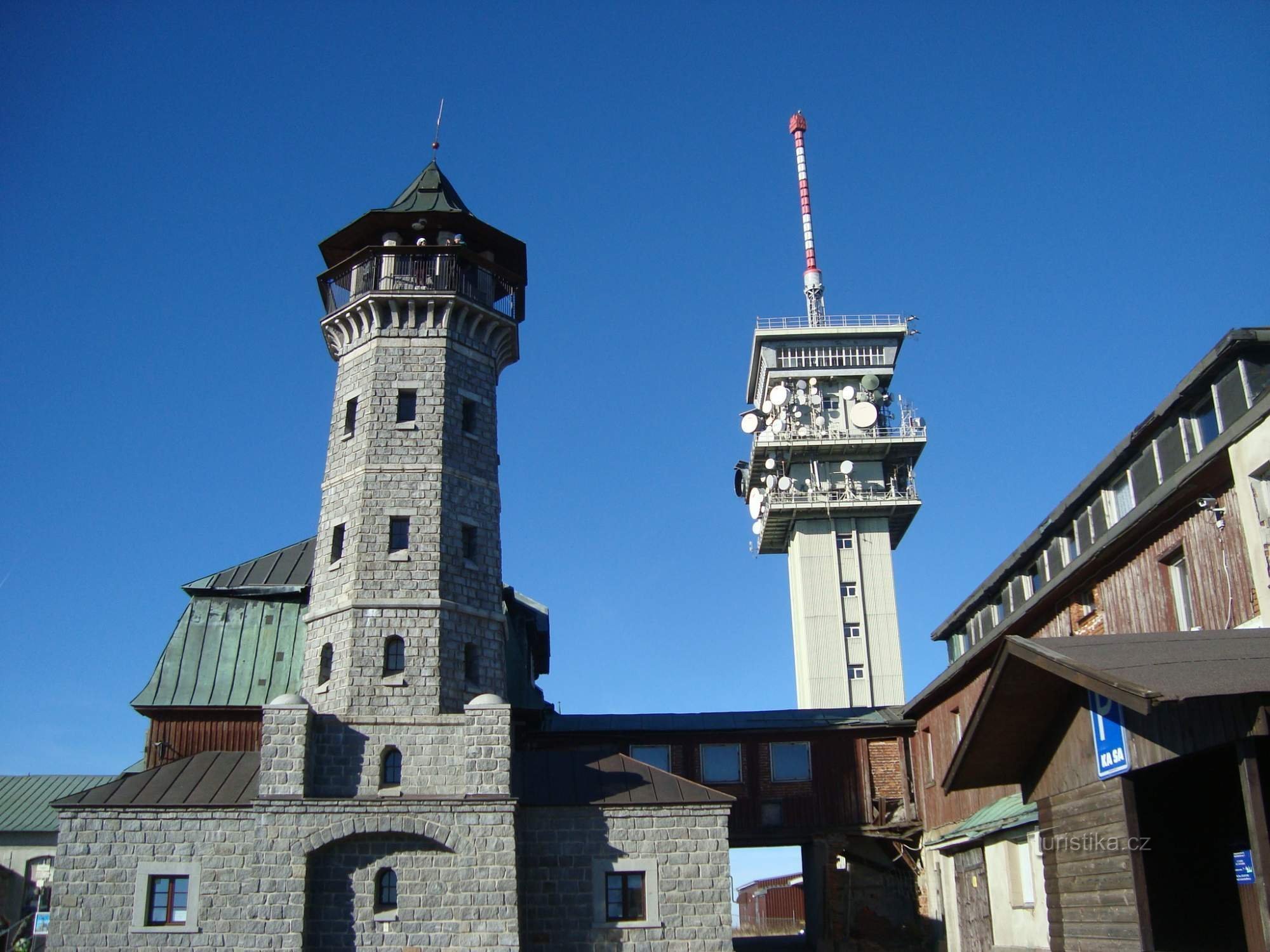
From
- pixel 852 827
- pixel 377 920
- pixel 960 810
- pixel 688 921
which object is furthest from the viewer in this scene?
pixel 852 827

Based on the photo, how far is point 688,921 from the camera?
27266 mm

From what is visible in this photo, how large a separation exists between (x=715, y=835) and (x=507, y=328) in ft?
46.3

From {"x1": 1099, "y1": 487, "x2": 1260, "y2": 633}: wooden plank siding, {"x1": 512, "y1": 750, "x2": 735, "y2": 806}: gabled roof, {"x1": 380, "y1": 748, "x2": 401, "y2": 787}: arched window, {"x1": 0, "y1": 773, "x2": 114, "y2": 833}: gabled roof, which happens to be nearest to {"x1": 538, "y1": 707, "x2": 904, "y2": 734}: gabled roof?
{"x1": 512, "y1": 750, "x2": 735, "y2": 806}: gabled roof

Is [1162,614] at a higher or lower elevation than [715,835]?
higher

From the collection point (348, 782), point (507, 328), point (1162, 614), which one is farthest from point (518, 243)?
point (1162, 614)

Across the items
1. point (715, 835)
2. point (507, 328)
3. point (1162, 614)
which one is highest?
point (507, 328)

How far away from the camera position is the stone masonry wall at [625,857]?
27.1m

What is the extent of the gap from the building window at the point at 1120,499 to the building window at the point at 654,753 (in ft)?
52.8

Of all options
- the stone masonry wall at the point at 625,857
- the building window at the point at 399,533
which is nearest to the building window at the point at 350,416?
the building window at the point at 399,533

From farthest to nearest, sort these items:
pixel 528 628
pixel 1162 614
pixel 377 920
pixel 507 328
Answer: pixel 528 628, pixel 507 328, pixel 377 920, pixel 1162 614

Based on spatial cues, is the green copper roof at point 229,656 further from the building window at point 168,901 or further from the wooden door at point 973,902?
the wooden door at point 973,902

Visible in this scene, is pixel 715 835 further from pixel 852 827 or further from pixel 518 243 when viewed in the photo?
pixel 518 243

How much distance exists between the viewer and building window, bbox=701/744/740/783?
120 feet

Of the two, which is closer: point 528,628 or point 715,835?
point 715,835
